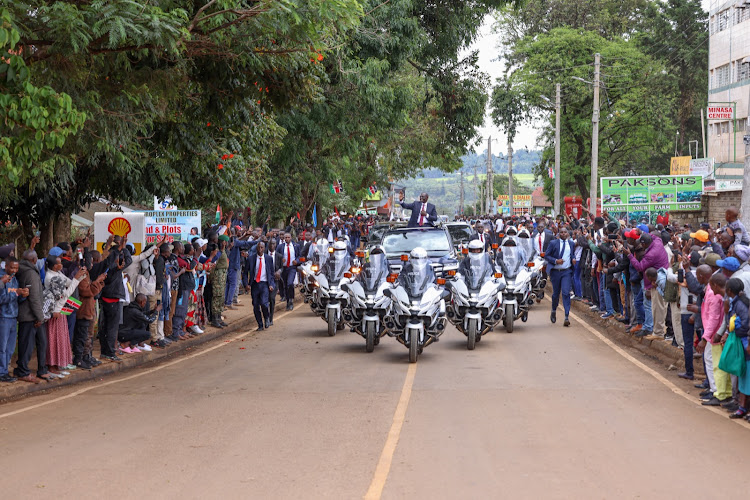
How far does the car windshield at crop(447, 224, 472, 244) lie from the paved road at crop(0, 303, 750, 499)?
10.0 m

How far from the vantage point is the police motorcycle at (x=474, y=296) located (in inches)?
608

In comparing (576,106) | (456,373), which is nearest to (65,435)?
(456,373)

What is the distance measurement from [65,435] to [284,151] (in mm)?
19664

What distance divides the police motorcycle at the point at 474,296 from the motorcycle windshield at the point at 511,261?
1836mm

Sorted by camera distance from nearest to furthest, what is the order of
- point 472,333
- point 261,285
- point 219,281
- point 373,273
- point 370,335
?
point 370,335 → point 472,333 → point 373,273 → point 261,285 → point 219,281

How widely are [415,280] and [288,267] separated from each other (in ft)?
32.8

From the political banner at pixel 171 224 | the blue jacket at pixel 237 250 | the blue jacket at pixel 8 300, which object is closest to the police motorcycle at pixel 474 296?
the political banner at pixel 171 224

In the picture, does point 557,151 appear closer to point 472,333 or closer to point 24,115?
point 472,333

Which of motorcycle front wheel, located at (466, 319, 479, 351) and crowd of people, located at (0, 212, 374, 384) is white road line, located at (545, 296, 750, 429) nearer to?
motorcycle front wheel, located at (466, 319, 479, 351)

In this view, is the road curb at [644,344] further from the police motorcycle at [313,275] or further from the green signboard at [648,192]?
the green signboard at [648,192]

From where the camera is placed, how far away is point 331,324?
58.8 ft

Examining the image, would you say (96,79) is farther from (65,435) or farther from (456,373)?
(456,373)

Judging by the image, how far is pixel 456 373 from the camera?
12.8m

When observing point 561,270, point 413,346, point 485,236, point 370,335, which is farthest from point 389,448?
point 485,236
